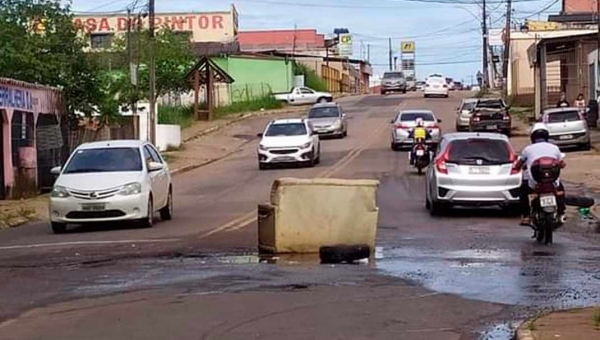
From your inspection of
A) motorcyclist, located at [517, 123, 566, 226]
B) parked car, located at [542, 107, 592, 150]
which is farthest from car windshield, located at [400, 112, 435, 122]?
motorcyclist, located at [517, 123, 566, 226]

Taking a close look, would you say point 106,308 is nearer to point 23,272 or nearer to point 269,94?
point 23,272

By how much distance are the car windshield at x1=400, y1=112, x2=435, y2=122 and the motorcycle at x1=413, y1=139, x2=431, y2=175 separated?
370 inches

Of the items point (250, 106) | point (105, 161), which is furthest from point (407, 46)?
point (105, 161)

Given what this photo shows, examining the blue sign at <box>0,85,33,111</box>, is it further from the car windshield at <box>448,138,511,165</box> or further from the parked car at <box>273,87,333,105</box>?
the parked car at <box>273,87,333,105</box>

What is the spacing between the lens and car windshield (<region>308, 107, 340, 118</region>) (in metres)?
53.9

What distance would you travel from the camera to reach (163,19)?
9344 centimetres

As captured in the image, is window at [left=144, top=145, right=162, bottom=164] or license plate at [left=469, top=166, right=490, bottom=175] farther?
window at [left=144, top=145, right=162, bottom=164]

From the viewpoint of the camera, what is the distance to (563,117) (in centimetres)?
4294

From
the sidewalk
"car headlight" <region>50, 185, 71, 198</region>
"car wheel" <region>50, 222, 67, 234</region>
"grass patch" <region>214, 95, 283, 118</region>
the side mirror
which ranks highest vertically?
"grass patch" <region>214, 95, 283, 118</region>

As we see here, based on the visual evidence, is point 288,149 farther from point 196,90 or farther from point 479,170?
point 196,90

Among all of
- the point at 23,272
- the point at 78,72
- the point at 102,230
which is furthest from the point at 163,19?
the point at 23,272

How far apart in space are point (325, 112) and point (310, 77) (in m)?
39.2

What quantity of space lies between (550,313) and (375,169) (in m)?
26.9

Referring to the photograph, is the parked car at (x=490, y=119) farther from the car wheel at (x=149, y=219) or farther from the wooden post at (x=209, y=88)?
the car wheel at (x=149, y=219)
